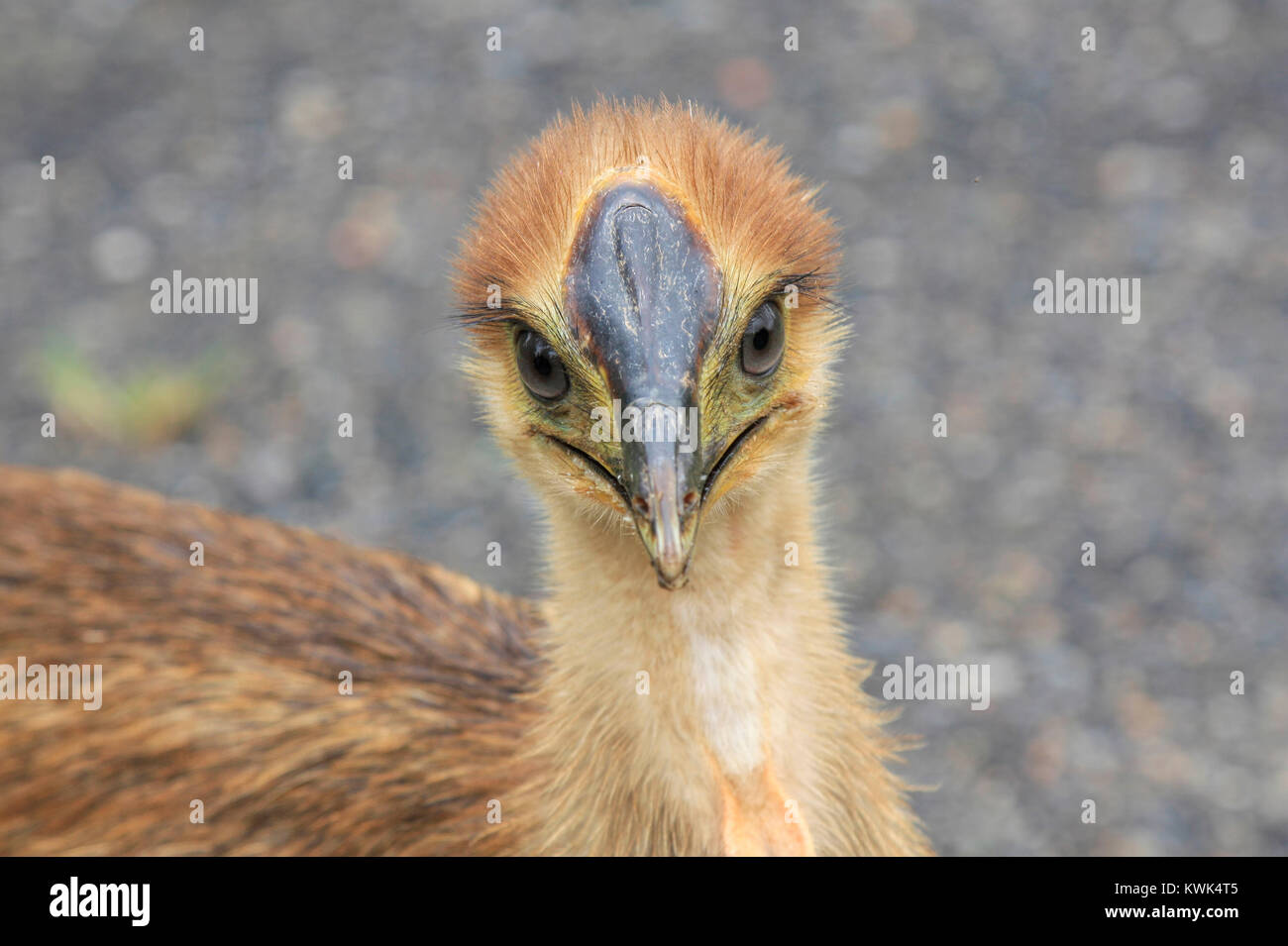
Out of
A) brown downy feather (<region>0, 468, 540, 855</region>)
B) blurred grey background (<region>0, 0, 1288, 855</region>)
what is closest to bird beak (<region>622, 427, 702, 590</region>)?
brown downy feather (<region>0, 468, 540, 855</region>)

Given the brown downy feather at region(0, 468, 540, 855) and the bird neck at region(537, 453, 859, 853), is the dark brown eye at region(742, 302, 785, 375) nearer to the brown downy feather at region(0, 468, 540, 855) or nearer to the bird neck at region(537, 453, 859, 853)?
the bird neck at region(537, 453, 859, 853)

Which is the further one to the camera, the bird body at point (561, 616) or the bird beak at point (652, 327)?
the bird body at point (561, 616)

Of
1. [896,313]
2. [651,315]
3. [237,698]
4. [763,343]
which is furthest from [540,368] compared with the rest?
[896,313]

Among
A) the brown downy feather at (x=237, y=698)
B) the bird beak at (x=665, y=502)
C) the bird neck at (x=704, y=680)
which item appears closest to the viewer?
the bird beak at (x=665, y=502)

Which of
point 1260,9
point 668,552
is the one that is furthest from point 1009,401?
point 668,552

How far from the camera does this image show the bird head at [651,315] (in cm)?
255

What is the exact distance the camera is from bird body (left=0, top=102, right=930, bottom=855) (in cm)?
269

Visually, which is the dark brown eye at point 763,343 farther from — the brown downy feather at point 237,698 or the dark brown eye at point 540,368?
the brown downy feather at point 237,698

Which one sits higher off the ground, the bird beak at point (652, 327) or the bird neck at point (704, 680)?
the bird beak at point (652, 327)

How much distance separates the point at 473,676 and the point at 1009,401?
3520mm

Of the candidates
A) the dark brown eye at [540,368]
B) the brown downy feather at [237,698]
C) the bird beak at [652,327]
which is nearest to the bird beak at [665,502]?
the bird beak at [652,327]

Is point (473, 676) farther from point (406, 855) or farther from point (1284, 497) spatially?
point (1284, 497)

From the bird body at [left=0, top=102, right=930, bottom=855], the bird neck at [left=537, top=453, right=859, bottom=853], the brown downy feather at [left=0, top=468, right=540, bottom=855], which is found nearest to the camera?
the bird body at [left=0, top=102, right=930, bottom=855]

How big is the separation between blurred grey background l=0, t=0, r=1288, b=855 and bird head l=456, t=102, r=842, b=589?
8.73 feet
